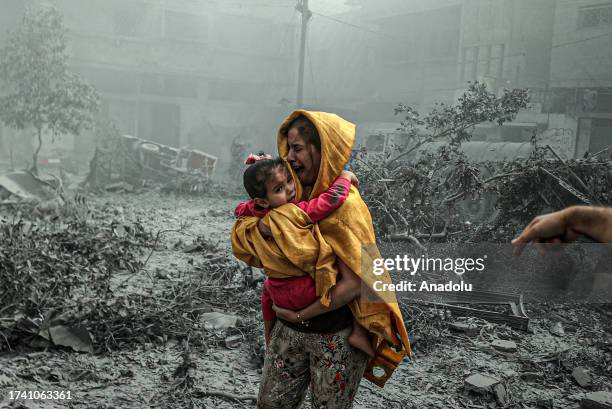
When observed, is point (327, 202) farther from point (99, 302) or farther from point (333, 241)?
point (99, 302)

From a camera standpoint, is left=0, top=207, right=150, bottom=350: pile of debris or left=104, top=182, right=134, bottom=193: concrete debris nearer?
left=0, top=207, right=150, bottom=350: pile of debris

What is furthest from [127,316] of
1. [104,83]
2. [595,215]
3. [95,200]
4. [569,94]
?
[104,83]

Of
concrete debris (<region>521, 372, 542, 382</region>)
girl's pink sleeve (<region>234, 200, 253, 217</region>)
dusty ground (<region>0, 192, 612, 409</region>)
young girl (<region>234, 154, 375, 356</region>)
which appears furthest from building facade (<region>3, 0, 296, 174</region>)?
young girl (<region>234, 154, 375, 356</region>)

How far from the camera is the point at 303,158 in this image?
1861mm

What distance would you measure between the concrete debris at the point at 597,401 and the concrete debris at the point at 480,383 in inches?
23.0

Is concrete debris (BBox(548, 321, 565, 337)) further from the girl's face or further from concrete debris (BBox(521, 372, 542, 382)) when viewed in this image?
the girl's face

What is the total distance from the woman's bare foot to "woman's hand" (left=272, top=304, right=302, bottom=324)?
203mm

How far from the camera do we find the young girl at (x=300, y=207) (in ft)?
5.76

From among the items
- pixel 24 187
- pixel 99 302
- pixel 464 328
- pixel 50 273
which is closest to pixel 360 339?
pixel 99 302

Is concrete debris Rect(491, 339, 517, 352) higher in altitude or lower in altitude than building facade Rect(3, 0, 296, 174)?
lower

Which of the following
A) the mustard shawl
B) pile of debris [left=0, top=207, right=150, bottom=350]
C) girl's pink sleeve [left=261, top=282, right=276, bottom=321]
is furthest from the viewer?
pile of debris [left=0, top=207, right=150, bottom=350]

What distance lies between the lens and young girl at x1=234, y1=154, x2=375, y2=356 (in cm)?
175

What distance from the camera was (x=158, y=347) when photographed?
392cm

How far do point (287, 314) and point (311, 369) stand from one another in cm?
23
